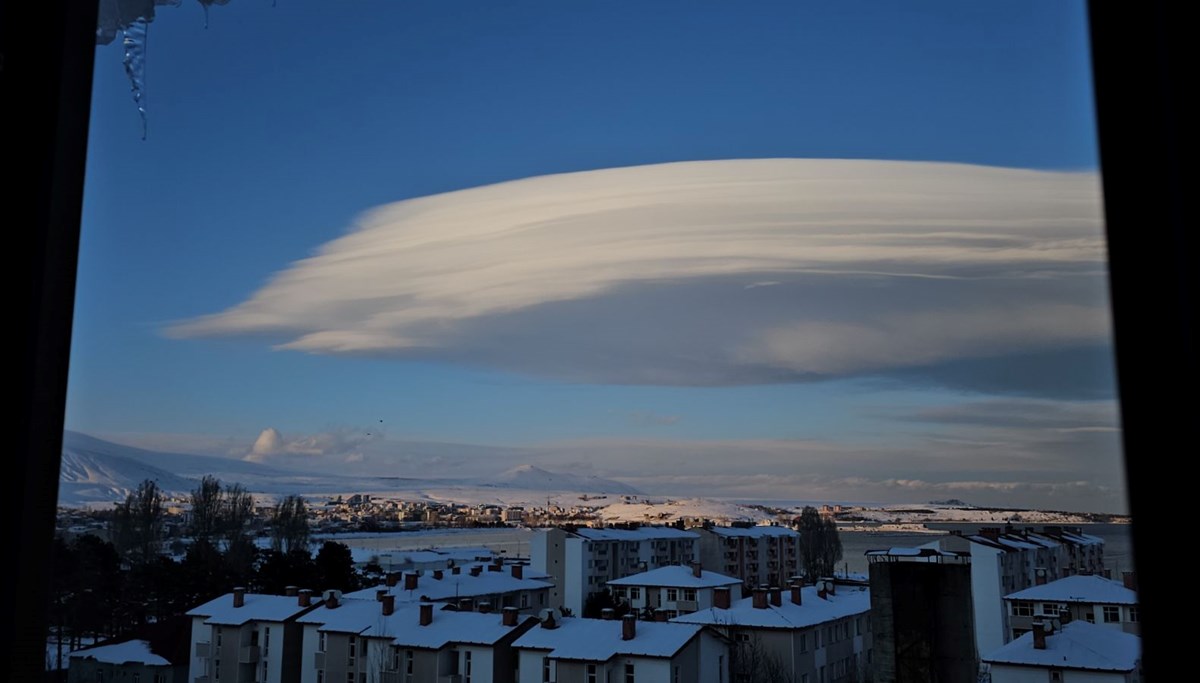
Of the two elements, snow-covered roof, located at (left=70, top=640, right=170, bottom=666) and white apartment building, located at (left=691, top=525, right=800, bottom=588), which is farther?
white apartment building, located at (left=691, top=525, right=800, bottom=588)

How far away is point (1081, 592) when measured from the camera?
42.1 ft

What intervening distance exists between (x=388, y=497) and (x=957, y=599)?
35.1 metres

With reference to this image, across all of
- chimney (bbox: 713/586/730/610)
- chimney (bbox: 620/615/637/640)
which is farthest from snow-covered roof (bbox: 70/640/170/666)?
chimney (bbox: 713/586/730/610)

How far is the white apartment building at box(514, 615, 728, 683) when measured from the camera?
1070cm

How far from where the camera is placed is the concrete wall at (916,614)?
28.6ft

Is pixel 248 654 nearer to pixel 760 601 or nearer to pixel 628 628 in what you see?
pixel 628 628

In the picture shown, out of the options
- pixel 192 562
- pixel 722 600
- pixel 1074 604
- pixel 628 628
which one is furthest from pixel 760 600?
pixel 192 562

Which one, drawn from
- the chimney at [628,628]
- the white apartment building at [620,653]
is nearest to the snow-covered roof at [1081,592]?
the white apartment building at [620,653]

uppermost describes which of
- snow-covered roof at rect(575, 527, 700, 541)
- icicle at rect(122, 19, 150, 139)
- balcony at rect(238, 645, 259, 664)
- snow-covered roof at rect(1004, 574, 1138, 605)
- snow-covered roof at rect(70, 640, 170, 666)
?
icicle at rect(122, 19, 150, 139)

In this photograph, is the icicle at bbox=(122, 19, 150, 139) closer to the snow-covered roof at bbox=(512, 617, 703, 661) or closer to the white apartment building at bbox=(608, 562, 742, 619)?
the snow-covered roof at bbox=(512, 617, 703, 661)

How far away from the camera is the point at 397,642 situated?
11.6m

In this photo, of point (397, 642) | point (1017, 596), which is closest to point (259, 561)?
point (397, 642)

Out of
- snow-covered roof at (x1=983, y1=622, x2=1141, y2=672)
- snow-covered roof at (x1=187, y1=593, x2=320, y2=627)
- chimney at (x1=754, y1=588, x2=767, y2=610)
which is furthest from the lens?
chimney at (x1=754, y1=588, x2=767, y2=610)

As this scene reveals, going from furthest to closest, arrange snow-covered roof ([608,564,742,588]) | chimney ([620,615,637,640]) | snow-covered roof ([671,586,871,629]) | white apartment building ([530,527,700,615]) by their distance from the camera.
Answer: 1. white apartment building ([530,527,700,615])
2. snow-covered roof ([608,564,742,588])
3. snow-covered roof ([671,586,871,629])
4. chimney ([620,615,637,640])
